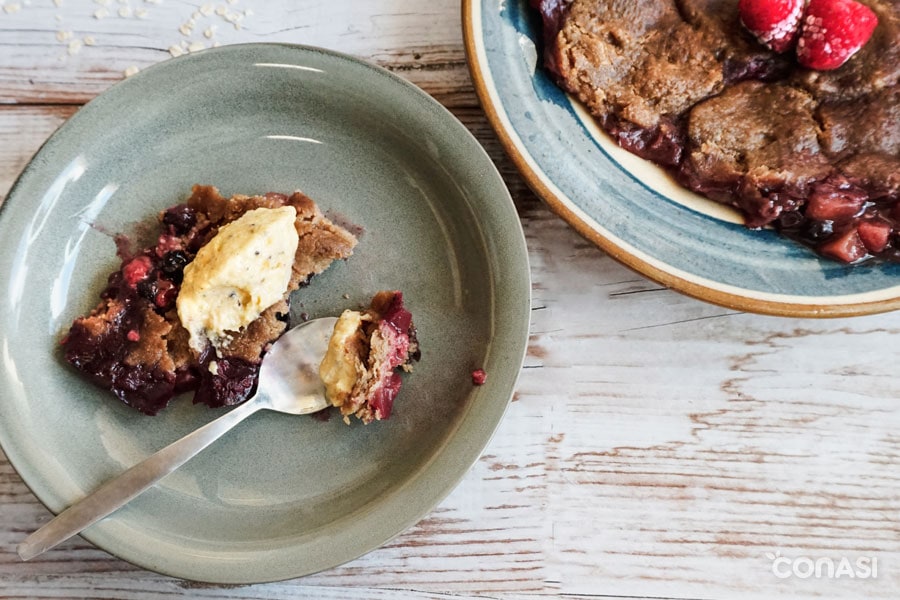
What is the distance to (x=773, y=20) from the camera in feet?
Result: 5.57

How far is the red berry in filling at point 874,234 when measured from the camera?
169 cm

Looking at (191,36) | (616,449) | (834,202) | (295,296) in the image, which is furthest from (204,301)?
(834,202)

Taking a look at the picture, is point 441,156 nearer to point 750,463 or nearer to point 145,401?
point 145,401

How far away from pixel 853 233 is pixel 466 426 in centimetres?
102

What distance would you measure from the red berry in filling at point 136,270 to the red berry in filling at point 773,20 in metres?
1.54

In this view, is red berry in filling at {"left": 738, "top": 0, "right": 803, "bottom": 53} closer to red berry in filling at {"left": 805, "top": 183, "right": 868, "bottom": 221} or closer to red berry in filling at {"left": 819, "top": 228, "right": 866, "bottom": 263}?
red berry in filling at {"left": 805, "top": 183, "right": 868, "bottom": 221}

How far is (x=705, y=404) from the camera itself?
1877 millimetres

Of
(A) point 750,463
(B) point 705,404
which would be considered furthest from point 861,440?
(B) point 705,404

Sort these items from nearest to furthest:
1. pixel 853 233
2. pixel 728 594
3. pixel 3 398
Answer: pixel 3 398 < pixel 853 233 < pixel 728 594

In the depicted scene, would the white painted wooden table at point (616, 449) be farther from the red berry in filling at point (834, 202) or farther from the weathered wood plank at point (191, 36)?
the red berry in filling at point (834, 202)

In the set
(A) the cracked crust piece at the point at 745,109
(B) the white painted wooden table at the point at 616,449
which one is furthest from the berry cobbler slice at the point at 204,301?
(A) the cracked crust piece at the point at 745,109

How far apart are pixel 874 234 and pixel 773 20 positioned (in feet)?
1.83

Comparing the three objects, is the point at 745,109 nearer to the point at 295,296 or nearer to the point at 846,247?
the point at 846,247

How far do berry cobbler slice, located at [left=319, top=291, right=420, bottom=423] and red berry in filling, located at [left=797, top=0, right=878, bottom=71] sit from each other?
3.76 ft
